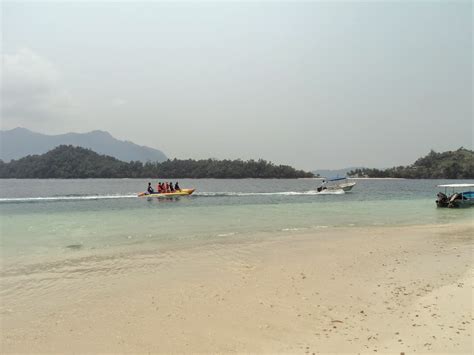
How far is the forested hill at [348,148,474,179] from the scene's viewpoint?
5251 inches

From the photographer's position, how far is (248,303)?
24.0 feet

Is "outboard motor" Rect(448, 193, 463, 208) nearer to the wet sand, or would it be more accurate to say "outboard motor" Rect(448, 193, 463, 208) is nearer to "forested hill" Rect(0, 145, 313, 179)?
the wet sand

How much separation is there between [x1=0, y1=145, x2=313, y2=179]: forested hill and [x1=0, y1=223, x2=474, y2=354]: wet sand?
147 meters

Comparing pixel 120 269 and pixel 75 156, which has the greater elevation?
pixel 75 156

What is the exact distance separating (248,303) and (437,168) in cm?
15679

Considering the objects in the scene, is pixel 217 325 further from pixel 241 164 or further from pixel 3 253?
pixel 241 164

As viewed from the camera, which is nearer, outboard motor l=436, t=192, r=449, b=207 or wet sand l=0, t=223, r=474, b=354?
wet sand l=0, t=223, r=474, b=354

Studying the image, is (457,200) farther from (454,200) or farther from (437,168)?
(437,168)

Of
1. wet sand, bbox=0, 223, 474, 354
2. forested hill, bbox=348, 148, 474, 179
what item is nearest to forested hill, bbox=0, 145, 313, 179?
forested hill, bbox=348, 148, 474, 179

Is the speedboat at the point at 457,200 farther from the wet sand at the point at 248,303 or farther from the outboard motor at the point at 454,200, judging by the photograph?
the wet sand at the point at 248,303

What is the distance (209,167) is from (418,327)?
157 m

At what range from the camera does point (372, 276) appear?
9.07 m

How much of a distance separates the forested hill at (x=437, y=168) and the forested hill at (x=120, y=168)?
35.9 m

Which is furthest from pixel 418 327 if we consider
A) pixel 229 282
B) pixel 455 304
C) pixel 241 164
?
pixel 241 164
